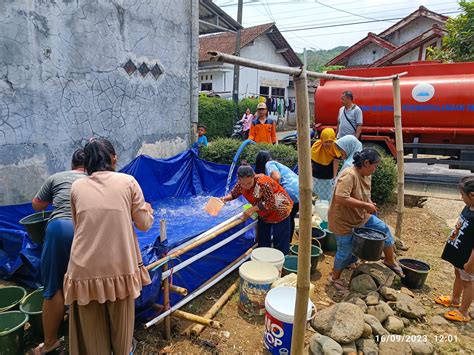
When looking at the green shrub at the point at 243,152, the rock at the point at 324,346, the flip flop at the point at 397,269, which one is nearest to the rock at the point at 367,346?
the rock at the point at 324,346

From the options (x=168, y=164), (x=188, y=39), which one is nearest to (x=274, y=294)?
(x=168, y=164)

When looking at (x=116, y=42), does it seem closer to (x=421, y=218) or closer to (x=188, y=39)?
(x=188, y=39)

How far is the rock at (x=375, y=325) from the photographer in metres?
2.75

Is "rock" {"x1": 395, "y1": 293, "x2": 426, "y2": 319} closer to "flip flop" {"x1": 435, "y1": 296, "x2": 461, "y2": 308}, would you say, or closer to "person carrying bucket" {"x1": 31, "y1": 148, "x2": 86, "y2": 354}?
"flip flop" {"x1": 435, "y1": 296, "x2": 461, "y2": 308}

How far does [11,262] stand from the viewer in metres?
3.53

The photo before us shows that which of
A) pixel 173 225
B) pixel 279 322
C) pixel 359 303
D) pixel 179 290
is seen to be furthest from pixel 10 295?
pixel 359 303

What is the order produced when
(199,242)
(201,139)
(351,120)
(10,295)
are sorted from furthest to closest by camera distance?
(201,139)
(351,120)
(199,242)
(10,295)

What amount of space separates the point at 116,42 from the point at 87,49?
0.63 metres

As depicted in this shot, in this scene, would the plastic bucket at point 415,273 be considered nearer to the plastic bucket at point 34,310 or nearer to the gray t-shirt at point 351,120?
the gray t-shirt at point 351,120

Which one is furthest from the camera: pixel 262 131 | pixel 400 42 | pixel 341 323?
pixel 400 42

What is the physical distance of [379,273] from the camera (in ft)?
11.8

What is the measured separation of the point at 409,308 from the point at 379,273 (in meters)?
0.50

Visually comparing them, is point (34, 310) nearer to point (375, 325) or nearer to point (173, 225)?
point (173, 225)

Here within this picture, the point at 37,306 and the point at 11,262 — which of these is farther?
the point at 11,262
